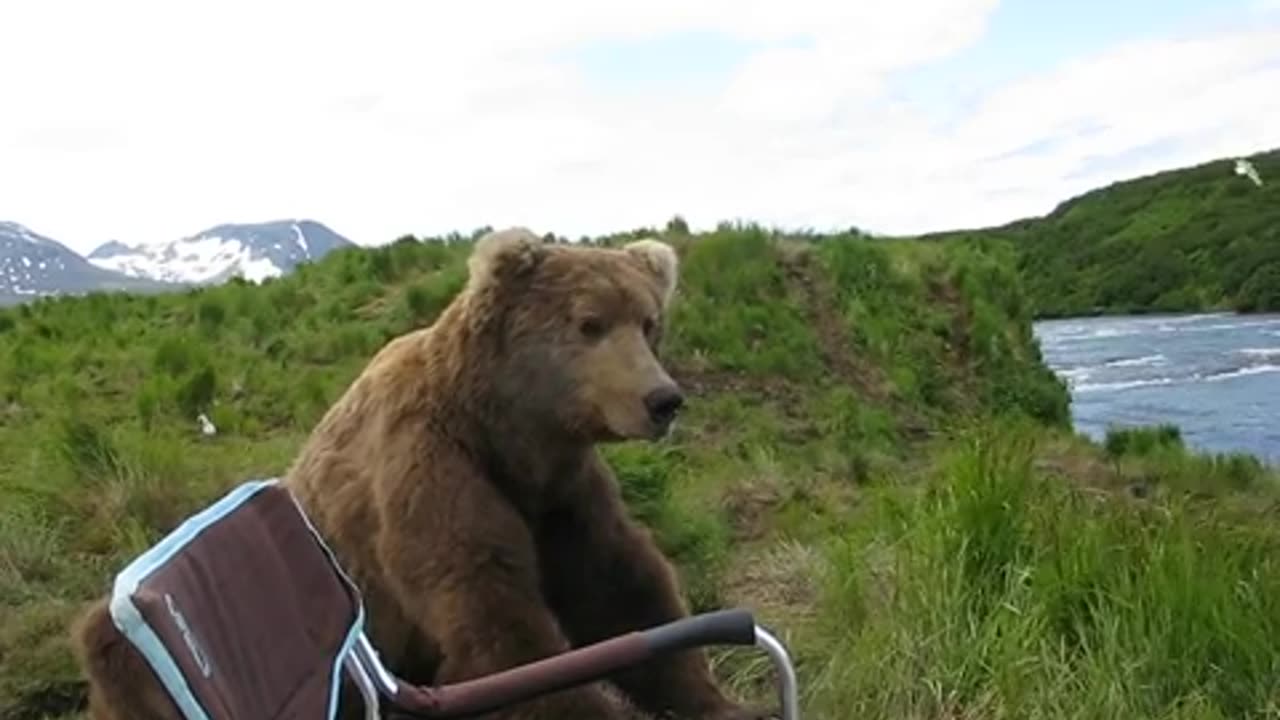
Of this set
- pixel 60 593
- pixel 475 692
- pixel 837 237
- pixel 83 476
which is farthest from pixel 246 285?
pixel 475 692

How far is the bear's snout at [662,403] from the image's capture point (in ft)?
12.6

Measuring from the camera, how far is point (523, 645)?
3.71m

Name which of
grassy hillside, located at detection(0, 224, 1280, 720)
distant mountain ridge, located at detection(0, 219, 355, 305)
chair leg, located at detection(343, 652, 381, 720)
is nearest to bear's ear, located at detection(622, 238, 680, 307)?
grassy hillside, located at detection(0, 224, 1280, 720)

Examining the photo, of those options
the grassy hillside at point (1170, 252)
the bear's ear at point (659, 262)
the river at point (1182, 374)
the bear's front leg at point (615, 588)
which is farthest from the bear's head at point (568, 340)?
the grassy hillside at point (1170, 252)

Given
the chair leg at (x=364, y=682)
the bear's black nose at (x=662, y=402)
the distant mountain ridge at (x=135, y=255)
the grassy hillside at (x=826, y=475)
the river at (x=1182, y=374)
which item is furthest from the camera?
the distant mountain ridge at (x=135, y=255)

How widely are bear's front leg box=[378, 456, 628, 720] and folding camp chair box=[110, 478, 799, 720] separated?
2.20ft

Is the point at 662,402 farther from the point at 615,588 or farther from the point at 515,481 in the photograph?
the point at 615,588

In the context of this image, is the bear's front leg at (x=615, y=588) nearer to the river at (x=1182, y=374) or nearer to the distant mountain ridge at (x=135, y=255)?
the river at (x=1182, y=374)

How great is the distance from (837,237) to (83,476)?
26.0 ft

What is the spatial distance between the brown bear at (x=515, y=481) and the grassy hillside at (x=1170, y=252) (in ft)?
71.4

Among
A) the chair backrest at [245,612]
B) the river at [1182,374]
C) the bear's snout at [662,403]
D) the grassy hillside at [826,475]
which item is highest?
the bear's snout at [662,403]

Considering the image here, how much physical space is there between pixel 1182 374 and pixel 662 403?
58.6 ft

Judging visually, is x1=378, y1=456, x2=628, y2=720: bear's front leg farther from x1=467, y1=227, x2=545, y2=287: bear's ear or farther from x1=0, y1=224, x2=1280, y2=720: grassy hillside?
x1=0, y1=224, x2=1280, y2=720: grassy hillside

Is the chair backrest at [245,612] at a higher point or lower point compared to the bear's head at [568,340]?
lower
